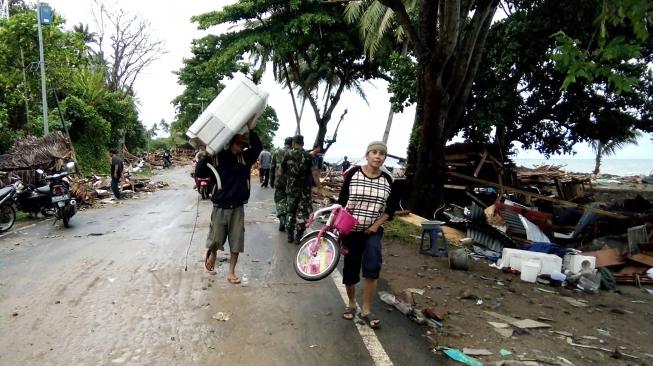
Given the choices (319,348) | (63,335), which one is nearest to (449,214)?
(319,348)

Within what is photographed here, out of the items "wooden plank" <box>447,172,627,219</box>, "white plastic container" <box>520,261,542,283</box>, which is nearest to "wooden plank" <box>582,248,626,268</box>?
"white plastic container" <box>520,261,542,283</box>

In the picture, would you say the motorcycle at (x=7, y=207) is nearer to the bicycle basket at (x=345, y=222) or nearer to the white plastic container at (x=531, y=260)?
the bicycle basket at (x=345, y=222)

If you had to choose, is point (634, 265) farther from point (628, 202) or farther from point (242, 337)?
point (242, 337)

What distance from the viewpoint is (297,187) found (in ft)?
26.1

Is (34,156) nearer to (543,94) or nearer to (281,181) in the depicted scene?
(281,181)

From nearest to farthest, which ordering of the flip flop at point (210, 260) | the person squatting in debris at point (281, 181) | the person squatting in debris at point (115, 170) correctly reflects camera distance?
the flip flop at point (210, 260) < the person squatting in debris at point (281, 181) < the person squatting in debris at point (115, 170)

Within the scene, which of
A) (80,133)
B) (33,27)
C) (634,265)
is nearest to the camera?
(634,265)

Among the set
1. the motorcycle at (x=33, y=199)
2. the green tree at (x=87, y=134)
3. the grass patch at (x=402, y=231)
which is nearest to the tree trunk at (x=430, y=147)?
the grass patch at (x=402, y=231)

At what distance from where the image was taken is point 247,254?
6.93 meters

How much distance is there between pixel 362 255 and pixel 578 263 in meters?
4.37

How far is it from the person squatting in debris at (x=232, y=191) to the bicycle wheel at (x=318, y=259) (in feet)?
3.91

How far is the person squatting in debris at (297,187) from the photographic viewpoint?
7.87m

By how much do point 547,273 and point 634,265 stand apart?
1951 millimetres

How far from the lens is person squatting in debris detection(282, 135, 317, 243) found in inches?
310
